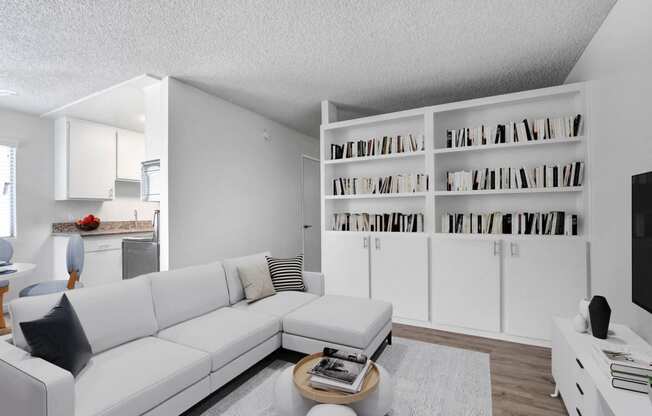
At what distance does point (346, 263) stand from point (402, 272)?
71 centimetres

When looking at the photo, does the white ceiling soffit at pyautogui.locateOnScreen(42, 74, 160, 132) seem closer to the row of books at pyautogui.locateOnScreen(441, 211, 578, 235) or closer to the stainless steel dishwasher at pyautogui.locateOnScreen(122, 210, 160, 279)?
the stainless steel dishwasher at pyautogui.locateOnScreen(122, 210, 160, 279)

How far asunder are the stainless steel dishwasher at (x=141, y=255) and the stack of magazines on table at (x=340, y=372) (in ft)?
8.07

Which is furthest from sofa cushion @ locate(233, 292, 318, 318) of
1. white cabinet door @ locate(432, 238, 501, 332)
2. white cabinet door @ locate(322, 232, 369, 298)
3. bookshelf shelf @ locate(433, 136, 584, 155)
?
bookshelf shelf @ locate(433, 136, 584, 155)

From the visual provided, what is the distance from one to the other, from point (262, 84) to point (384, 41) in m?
1.49

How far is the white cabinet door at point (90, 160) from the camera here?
14.7ft

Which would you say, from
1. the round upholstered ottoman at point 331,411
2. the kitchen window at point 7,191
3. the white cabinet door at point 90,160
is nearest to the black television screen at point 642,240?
the round upholstered ottoman at point 331,411

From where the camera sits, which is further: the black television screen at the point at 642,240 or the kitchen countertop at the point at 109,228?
the kitchen countertop at the point at 109,228

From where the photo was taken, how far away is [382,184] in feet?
12.8

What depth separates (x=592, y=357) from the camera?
5.49ft

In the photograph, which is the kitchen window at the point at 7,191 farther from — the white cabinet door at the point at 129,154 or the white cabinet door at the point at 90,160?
the white cabinet door at the point at 129,154

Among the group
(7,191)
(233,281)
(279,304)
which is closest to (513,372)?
(279,304)

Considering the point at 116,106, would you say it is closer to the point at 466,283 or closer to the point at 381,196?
the point at 381,196

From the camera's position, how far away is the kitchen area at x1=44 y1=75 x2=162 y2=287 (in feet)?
11.9

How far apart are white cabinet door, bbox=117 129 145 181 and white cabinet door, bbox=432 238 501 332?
471 centimetres
